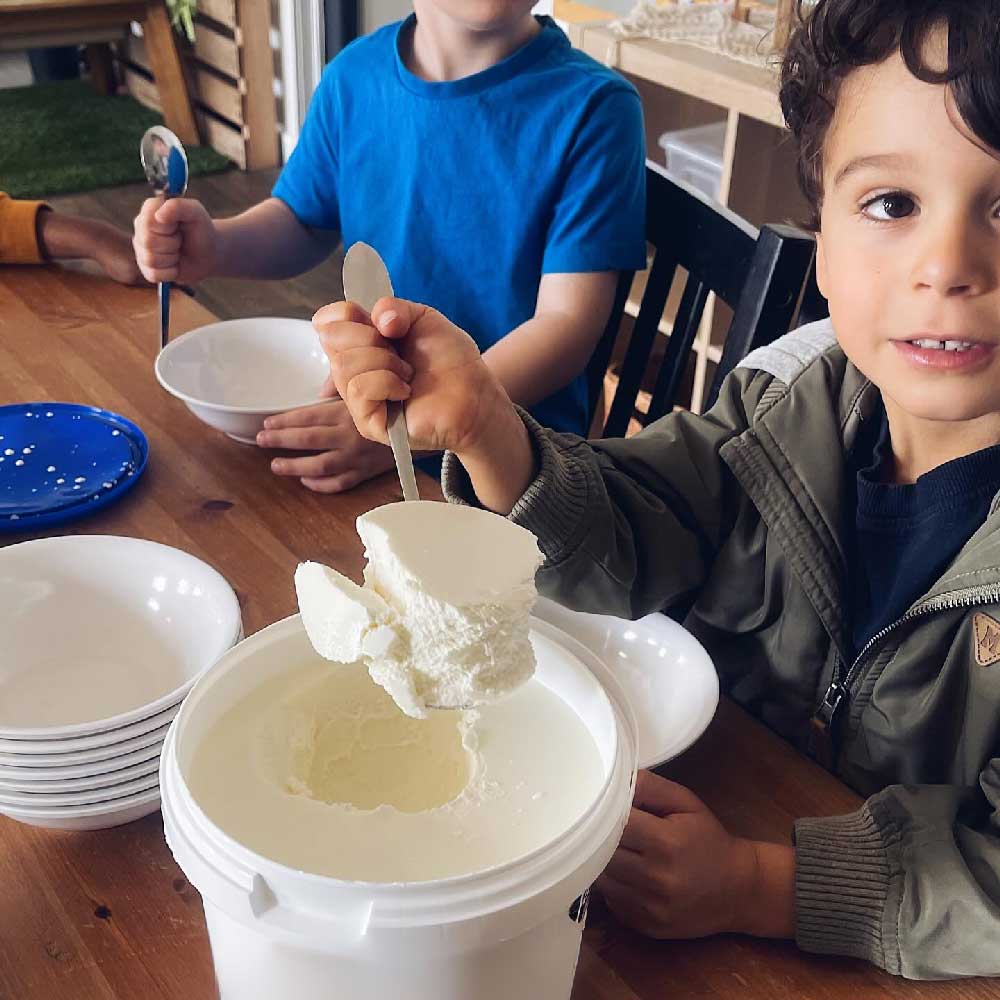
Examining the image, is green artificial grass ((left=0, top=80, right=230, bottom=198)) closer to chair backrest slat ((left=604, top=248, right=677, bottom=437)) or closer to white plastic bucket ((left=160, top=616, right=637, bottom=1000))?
chair backrest slat ((left=604, top=248, right=677, bottom=437))

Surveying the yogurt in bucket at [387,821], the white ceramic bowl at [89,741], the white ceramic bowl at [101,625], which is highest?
the yogurt in bucket at [387,821]

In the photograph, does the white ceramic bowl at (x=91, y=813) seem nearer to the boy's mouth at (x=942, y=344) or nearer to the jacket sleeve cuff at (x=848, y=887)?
the jacket sleeve cuff at (x=848, y=887)

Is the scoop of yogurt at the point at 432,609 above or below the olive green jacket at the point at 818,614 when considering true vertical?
above

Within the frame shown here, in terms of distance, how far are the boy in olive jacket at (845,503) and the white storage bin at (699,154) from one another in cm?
127

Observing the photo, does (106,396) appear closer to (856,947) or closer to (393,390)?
(393,390)

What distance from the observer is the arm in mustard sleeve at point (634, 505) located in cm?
80

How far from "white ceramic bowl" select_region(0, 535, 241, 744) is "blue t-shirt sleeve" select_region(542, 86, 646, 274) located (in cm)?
63

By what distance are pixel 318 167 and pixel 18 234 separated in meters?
0.39

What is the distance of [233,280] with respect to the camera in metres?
3.03

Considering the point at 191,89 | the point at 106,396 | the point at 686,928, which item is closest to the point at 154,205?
the point at 106,396

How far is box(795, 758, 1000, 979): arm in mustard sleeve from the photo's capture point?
1.86 feet

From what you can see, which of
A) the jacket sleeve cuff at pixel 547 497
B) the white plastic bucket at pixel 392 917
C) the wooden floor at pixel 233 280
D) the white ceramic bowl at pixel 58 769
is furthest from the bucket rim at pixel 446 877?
the wooden floor at pixel 233 280

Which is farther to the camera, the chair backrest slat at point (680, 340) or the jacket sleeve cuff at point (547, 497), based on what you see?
the chair backrest slat at point (680, 340)

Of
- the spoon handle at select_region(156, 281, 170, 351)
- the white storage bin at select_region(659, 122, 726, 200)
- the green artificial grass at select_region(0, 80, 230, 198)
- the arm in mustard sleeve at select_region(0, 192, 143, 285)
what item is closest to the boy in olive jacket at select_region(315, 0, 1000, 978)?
the spoon handle at select_region(156, 281, 170, 351)
